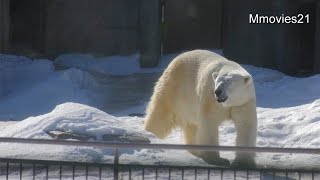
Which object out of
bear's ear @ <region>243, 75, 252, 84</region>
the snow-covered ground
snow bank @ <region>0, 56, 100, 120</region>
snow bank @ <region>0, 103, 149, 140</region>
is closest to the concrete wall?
the snow-covered ground

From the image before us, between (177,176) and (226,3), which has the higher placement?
(226,3)

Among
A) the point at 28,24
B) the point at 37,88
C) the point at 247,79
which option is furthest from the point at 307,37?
the point at 247,79

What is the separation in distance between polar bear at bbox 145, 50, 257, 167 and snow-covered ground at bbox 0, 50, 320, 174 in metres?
0.29

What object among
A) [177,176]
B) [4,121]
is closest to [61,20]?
[4,121]

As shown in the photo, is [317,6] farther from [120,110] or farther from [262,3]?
[120,110]

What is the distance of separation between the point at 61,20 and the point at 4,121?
7.44 metres

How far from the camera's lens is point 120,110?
13.8m

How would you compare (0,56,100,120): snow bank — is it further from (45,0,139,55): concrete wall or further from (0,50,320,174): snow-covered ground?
(45,0,139,55): concrete wall

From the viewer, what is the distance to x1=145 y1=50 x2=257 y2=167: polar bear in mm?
8438

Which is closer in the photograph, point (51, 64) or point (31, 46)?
point (51, 64)

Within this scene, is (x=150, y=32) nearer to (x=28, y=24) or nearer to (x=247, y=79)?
(x=28, y=24)

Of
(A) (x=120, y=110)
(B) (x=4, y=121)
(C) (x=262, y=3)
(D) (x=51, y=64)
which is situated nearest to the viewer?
(B) (x=4, y=121)

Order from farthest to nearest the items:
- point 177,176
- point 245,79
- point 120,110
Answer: point 120,110
point 245,79
point 177,176

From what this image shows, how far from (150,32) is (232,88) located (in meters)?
9.76
